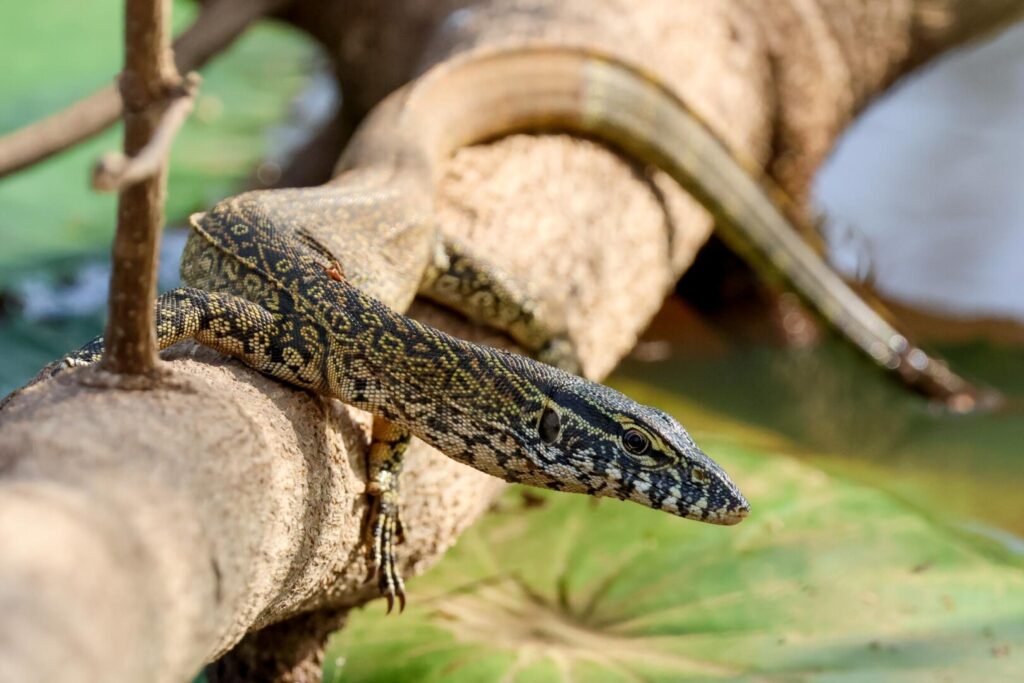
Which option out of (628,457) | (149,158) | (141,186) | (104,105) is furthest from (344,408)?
(104,105)

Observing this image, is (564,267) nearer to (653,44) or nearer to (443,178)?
(443,178)

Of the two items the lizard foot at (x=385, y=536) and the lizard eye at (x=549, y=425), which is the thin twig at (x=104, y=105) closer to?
the lizard foot at (x=385, y=536)

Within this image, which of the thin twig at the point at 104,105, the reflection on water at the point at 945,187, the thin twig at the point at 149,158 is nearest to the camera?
the thin twig at the point at 149,158

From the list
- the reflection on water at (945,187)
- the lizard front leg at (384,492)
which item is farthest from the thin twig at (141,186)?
the reflection on water at (945,187)

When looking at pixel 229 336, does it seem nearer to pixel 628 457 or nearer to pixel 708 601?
pixel 628 457

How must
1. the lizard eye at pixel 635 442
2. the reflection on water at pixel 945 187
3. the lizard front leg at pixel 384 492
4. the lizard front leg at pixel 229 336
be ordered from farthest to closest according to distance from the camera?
the reflection on water at pixel 945 187 → the lizard front leg at pixel 384 492 → the lizard eye at pixel 635 442 → the lizard front leg at pixel 229 336

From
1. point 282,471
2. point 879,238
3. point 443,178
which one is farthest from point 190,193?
point 879,238

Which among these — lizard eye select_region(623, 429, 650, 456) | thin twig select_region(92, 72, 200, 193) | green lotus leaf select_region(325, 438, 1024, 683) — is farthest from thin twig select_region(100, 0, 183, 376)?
green lotus leaf select_region(325, 438, 1024, 683)
